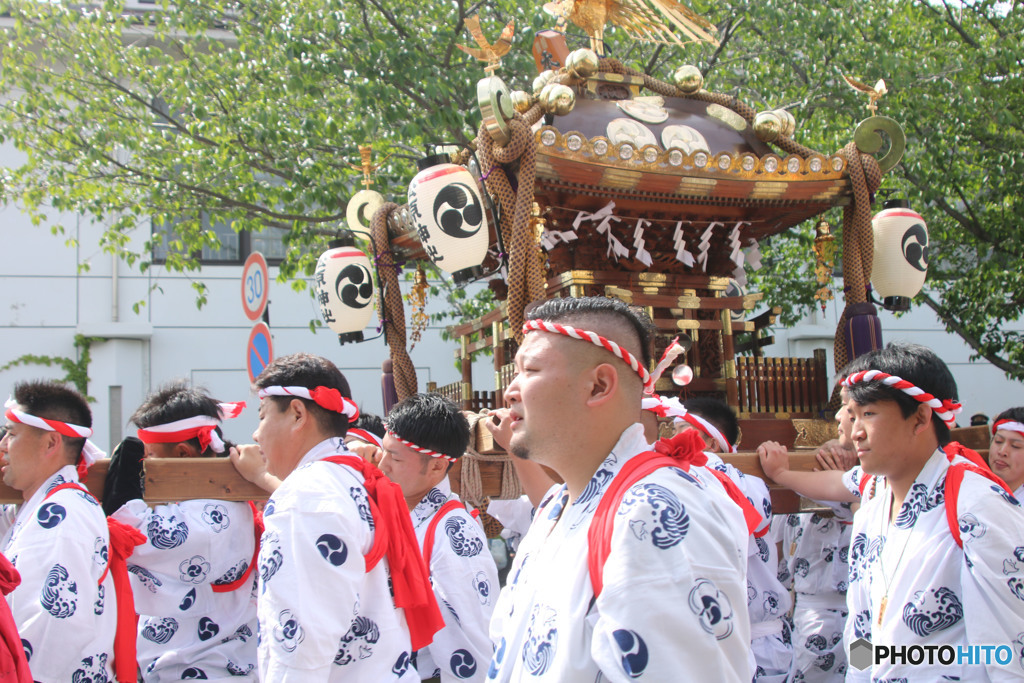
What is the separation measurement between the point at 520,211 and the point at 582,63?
4.55 ft

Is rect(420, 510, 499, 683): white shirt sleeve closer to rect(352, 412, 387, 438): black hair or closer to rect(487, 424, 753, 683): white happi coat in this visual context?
rect(352, 412, 387, 438): black hair

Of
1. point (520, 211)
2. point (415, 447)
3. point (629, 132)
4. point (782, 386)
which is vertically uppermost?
Answer: point (629, 132)

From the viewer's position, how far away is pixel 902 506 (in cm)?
265

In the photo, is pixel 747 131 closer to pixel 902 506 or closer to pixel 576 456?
pixel 902 506

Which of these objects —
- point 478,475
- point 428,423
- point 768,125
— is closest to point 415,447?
point 428,423

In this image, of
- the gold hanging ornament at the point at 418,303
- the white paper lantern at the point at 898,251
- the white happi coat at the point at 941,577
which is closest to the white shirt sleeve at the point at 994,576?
the white happi coat at the point at 941,577

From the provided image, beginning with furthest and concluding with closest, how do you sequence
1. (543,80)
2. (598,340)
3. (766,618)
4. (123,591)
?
(543,80) < (766,618) < (123,591) < (598,340)

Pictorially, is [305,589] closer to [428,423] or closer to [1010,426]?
[428,423]

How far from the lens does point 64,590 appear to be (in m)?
2.69

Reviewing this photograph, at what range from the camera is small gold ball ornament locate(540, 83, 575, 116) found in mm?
Answer: 5336

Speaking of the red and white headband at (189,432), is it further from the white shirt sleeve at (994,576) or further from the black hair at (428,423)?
the white shirt sleeve at (994,576)

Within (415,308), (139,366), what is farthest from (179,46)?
(139,366)

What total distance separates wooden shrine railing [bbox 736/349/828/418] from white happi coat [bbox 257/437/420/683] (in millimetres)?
4121

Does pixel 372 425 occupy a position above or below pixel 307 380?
below
